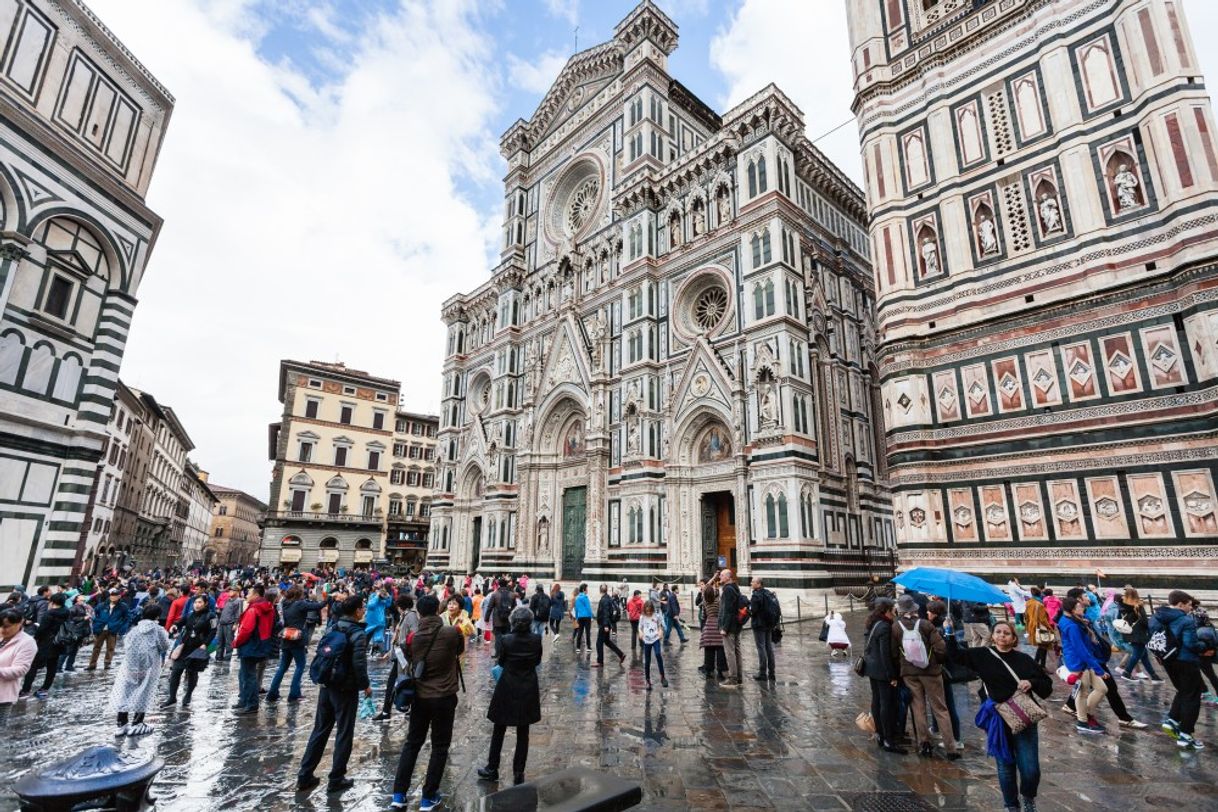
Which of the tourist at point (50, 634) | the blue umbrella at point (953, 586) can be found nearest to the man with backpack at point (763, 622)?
the blue umbrella at point (953, 586)

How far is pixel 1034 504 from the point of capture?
13.6m

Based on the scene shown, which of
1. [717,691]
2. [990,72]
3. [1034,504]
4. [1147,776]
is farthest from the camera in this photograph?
[990,72]

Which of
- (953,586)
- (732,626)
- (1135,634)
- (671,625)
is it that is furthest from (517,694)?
(671,625)

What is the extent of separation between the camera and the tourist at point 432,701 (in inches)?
186

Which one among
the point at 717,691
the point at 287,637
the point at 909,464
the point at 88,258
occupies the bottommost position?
the point at 717,691

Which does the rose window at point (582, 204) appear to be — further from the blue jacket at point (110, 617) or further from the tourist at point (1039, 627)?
the tourist at point (1039, 627)

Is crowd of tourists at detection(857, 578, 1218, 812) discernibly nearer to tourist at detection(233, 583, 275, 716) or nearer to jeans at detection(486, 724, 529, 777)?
jeans at detection(486, 724, 529, 777)

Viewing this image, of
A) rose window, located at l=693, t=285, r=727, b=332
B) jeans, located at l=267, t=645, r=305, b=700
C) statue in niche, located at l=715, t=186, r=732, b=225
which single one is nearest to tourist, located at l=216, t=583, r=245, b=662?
jeans, located at l=267, t=645, r=305, b=700

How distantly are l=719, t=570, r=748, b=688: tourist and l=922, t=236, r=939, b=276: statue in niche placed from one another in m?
12.3

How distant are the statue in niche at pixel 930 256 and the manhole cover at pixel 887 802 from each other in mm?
15267

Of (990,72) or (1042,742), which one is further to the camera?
(990,72)

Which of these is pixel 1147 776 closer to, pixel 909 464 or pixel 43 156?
pixel 909 464

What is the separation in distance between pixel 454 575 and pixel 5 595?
21.0 meters

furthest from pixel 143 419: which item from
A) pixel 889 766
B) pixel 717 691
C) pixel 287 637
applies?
pixel 889 766
